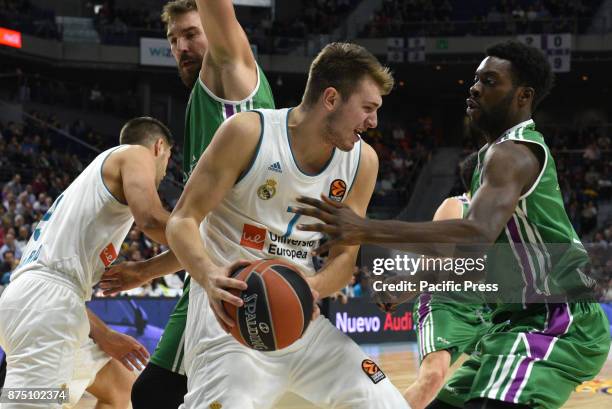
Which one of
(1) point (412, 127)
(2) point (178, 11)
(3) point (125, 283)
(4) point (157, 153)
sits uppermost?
(2) point (178, 11)

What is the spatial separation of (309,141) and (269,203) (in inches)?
11.2

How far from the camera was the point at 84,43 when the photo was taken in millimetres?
23000

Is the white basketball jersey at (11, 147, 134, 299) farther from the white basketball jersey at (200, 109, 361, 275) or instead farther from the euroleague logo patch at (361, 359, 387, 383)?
the euroleague logo patch at (361, 359, 387, 383)

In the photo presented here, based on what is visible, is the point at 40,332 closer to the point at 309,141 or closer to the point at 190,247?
the point at 190,247

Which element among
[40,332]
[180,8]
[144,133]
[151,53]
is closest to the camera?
[40,332]

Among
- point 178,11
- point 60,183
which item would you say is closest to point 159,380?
point 178,11

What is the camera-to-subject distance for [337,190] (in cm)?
329

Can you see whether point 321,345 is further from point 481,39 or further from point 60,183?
point 481,39

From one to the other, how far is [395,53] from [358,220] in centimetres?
2097

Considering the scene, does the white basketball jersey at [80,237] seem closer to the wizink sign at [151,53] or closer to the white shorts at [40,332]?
the white shorts at [40,332]

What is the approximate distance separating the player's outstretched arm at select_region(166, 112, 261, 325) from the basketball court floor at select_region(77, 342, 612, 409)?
15.3 ft

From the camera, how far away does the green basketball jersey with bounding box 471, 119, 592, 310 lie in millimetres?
3002

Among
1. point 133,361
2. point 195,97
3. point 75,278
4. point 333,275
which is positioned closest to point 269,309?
point 333,275

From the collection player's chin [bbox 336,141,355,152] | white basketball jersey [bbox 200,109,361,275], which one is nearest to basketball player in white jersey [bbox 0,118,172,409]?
white basketball jersey [bbox 200,109,361,275]
